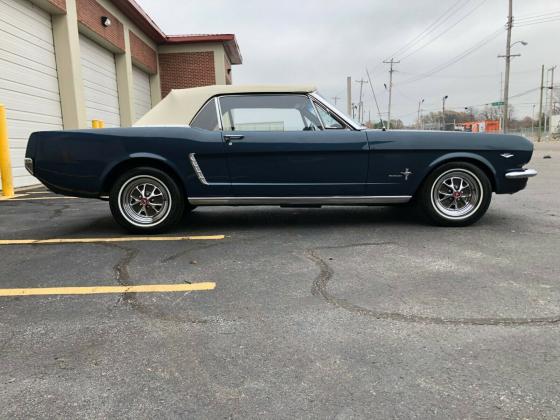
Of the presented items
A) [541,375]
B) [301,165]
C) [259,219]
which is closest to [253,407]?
[541,375]

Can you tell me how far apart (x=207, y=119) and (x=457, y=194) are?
9.48 ft

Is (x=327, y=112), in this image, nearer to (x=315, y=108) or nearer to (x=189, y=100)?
(x=315, y=108)

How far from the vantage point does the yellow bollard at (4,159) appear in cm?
787

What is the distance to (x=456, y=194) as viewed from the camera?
5.09 metres

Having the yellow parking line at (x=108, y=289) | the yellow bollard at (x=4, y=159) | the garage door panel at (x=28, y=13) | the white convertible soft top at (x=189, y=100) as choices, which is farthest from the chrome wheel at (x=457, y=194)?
the garage door panel at (x=28, y=13)

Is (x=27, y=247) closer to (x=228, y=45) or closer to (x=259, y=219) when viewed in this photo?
(x=259, y=219)

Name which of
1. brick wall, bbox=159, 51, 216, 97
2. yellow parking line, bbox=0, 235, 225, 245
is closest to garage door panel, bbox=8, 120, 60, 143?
yellow parking line, bbox=0, 235, 225, 245

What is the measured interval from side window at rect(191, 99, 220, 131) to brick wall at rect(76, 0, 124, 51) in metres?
8.60

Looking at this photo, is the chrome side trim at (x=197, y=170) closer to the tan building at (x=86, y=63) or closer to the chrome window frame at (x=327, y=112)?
the chrome window frame at (x=327, y=112)

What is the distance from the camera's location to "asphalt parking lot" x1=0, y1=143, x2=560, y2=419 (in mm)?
1953

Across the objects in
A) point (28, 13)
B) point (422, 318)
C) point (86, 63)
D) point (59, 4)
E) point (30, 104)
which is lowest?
point (422, 318)

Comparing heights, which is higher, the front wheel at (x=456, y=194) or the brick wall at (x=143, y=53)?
the brick wall at (x=143, y=53)

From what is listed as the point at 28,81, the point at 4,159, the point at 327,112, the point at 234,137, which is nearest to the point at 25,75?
the point at 28,81

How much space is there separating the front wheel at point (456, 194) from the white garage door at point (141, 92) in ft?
44.5
